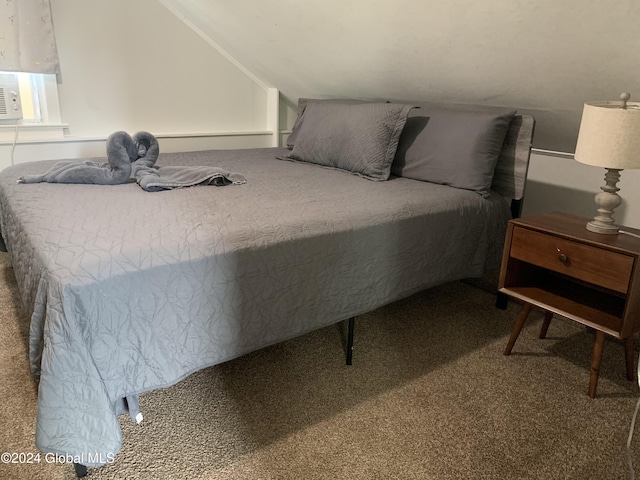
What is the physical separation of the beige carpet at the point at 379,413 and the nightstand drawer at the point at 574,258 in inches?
17.1

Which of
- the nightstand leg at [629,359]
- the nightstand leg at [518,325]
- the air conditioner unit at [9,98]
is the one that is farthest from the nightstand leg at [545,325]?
the air conditioner unit at [9,98]

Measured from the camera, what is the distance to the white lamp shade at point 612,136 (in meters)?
1.42

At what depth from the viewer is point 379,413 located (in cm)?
153

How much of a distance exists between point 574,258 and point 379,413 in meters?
0.83

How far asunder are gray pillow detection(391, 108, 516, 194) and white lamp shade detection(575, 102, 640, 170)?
21.7 inches

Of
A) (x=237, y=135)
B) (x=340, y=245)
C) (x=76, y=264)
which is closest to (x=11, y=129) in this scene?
(x=237, y=135)

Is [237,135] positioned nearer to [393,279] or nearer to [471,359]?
[393,279]

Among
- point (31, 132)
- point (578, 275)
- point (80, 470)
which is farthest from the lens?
point (31, 132)

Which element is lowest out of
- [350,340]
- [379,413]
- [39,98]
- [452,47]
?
[379,413]

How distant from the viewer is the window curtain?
253 cm

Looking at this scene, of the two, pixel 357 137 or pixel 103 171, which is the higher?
pixel 357 137

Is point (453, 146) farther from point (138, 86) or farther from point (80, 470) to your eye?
point (138, 86)

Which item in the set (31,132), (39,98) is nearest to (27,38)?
(39,98)

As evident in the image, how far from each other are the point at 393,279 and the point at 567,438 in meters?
0.74
